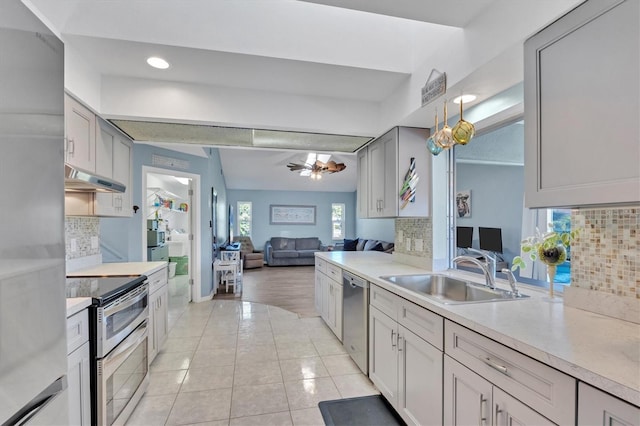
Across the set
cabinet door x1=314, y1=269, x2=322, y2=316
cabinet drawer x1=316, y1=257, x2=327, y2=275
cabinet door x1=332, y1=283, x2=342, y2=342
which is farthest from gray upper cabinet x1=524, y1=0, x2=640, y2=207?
cabinet door x1=314, y1=269, x2=322, y2=316

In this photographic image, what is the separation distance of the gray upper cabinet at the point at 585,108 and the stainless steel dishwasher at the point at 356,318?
1502mm

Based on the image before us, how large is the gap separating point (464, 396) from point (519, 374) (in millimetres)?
364

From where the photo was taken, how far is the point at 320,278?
3.93 m

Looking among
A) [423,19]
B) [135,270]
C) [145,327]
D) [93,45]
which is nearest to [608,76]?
[423,19]

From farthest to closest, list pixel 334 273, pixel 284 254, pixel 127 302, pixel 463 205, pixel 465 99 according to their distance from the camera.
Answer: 1. pixel 284 254
2. pixel 334 273
3. pixel 463 205
4. pixel 465 99
5. pixel 127 302

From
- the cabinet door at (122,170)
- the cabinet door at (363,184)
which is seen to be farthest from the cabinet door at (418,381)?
the cabinet door at (122,170)

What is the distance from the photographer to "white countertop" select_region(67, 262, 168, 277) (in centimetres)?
240

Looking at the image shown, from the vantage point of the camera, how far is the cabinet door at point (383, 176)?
278cm

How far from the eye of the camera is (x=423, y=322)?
1654 millimetres

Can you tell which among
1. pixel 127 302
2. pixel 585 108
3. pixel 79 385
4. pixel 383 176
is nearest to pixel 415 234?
pixel 383 176

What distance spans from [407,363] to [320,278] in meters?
2.18

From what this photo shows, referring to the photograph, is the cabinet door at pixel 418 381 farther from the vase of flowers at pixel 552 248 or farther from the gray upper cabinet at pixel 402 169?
the gray upper cabinet at pixel 402 169

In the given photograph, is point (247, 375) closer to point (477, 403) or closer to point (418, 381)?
point (418, 381)

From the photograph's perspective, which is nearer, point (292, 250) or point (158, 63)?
point (158, 63)
